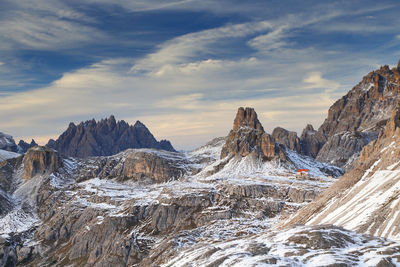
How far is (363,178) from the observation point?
534ft

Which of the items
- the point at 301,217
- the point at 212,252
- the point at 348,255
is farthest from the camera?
the point at 301,217

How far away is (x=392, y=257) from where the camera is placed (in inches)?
2820

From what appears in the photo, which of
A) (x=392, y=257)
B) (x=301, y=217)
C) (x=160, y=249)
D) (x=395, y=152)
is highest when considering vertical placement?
(x=395, y=152)

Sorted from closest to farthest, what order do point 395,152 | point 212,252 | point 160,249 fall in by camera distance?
point 212,252
point 395,152
point 160,249

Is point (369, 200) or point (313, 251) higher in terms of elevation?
point (369, 200)

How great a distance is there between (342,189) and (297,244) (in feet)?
288

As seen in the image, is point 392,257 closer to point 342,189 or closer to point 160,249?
point 342,189

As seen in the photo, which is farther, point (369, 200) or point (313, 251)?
point (369, 200)

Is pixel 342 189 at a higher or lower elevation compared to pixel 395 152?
lower

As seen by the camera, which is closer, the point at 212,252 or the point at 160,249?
the point at 212,252

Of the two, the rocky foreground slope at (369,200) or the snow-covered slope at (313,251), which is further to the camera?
the rocky foreground slope at (369,200)

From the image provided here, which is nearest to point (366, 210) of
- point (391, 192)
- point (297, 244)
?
point (391, 192)

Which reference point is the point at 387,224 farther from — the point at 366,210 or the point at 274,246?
the point at 274,246

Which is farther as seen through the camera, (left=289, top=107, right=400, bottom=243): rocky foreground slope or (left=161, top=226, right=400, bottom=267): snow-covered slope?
(left=289, top=107, right=400, bottom=243): rocky foreground slope
